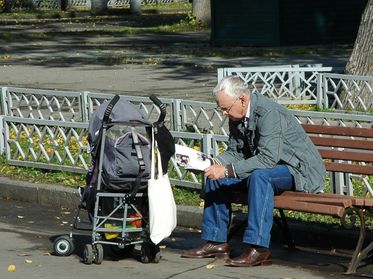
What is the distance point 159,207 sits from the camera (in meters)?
8.11

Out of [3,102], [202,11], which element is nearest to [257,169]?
[3,102]

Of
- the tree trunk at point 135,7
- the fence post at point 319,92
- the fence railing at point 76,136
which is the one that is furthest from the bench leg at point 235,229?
the tree trunk at point 135,7

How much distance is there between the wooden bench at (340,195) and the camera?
7941 millimetres

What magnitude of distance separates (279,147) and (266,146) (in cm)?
10

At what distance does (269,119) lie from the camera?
8.14 m

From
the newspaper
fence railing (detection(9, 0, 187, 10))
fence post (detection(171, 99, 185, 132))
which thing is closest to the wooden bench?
the newspaper

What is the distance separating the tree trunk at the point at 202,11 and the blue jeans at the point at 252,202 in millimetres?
32769

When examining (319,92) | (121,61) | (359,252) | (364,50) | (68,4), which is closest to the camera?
(359,252)

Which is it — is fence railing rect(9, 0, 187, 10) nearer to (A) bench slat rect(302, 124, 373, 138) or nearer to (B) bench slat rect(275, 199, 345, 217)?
(A) bench slat rect(302, 124, 373, 138)

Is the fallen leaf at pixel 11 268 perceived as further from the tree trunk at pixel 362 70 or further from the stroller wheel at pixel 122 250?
the tree trunk at pixel 362 70

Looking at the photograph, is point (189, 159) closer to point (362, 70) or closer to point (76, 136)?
point (76, 136)

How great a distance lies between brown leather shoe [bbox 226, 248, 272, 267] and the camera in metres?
8.10

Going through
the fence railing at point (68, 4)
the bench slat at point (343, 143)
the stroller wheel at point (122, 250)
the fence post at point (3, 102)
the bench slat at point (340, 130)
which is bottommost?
the stroller wheel at point (122, 250)

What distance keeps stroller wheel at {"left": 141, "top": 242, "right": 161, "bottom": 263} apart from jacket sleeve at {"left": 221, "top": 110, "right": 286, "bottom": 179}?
0.80m
